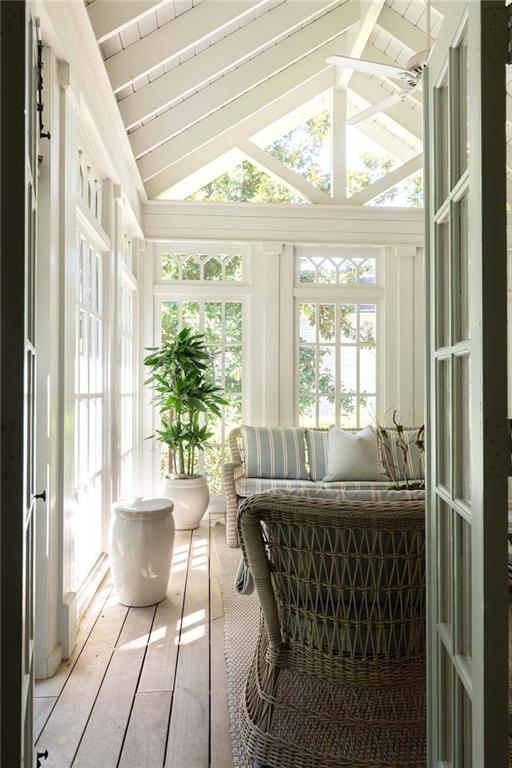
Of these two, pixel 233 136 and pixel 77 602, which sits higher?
pixel 233 136

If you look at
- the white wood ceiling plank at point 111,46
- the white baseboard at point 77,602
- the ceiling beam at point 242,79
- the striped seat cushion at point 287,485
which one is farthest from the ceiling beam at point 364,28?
the white baseboard at point 77,602

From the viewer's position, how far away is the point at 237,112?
4.71 metres

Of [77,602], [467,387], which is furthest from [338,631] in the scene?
[77,602]

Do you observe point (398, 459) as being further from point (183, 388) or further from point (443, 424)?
point (443, 424)

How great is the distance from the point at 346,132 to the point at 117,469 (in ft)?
13.2

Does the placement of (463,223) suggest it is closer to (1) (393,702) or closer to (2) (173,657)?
(1) (393,702)

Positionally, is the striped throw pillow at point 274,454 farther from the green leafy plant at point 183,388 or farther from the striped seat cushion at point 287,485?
the green leafy plant at point 183,388

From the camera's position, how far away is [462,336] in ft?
4.11

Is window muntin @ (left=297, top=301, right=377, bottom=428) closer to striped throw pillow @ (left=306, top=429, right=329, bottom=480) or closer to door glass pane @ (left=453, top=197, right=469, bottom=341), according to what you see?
striped throw pillow @ (left=306, top=429, right=329, bottom=480)

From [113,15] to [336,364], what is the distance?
3516 mm

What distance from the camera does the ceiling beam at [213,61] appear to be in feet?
12.0

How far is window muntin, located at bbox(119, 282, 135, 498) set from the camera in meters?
4.52

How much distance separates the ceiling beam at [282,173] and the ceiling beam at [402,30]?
4.60 feet

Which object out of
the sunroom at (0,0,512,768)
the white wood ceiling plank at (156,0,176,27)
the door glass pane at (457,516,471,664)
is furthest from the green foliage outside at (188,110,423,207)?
the door glass pane at (457,516,471,664)
